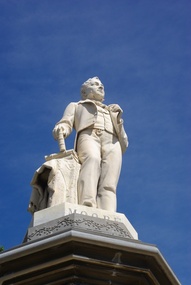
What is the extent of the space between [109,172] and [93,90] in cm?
196

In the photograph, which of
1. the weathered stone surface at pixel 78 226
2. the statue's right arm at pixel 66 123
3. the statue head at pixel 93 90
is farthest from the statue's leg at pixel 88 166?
the statue head at pixel 93 90

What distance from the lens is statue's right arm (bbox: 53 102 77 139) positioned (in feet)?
33.6

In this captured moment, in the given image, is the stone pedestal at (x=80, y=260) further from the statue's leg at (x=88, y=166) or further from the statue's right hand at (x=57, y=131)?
the statue's right hand at (x=57, y=131)

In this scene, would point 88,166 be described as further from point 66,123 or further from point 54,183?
point 66,123

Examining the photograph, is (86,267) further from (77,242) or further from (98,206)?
(98,206)

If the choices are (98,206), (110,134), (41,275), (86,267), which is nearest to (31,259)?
(41,275)

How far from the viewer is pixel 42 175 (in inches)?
370

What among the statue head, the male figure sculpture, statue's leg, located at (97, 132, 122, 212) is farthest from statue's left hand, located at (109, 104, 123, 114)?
statue's leg, located at (97, 132, 122, 212)

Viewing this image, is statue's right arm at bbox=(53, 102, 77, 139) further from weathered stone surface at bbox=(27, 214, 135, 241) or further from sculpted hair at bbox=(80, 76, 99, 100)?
weathered stone surface at bbox=(27, 214, 135, 241)

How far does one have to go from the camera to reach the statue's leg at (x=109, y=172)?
942cm

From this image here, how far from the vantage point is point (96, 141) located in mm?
10172

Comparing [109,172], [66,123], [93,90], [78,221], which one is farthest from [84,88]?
[78,221]

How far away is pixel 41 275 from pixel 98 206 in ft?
6.37

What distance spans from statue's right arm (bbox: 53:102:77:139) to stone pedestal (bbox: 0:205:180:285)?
2582mm
